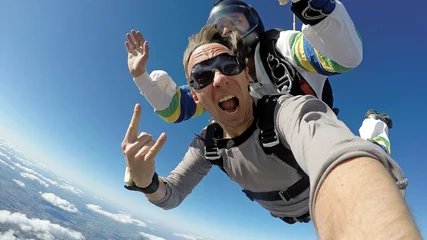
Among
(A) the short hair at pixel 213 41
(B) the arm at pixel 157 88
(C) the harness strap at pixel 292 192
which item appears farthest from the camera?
(B) the arm at pixel 157 88

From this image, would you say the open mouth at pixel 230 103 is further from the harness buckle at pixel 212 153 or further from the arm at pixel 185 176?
the arm at pixel 185 176

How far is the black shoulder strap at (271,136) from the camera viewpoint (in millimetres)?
1357

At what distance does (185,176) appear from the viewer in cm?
224

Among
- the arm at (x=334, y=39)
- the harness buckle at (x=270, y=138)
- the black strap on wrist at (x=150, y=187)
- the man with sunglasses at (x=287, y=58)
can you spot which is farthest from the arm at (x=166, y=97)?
the arm at (x=334, y=39)

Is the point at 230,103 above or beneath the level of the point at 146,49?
beneath

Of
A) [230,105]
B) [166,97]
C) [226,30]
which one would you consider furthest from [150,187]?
[226,30]

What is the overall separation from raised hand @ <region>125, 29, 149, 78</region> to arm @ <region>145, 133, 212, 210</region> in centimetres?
89

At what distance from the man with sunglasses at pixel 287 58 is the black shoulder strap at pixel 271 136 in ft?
1.21

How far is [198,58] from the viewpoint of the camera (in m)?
1.87

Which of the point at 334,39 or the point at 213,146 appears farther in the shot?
the point at 213,146

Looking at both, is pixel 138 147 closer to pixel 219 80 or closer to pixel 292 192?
pixel 219 80

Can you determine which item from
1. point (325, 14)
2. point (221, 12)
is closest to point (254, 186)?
point (325, 14)

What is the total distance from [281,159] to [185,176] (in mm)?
1067

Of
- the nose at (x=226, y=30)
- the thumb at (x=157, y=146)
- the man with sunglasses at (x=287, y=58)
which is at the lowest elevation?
the thumb at (x=157, y=146)
